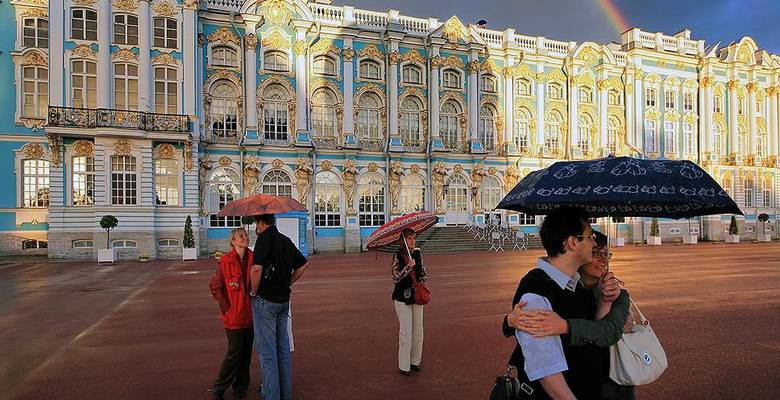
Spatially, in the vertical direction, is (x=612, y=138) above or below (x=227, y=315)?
above

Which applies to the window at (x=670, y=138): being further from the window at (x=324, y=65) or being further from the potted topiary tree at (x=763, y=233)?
the window at (x=324, y=65)

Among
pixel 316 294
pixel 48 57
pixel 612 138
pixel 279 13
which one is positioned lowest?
pixel 316 294

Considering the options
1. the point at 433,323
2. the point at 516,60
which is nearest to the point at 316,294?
the point at 433,323

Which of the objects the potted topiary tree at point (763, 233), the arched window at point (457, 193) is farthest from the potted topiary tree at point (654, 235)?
the arched window at point (457, 193)

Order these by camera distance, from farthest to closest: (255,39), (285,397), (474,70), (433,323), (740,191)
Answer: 1. (740,191)
2. (474,70)
3. (255,39)
4. (433,323)
5. (285,397)

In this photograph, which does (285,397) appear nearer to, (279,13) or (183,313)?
(183,313)

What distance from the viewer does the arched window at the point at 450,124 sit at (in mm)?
34812

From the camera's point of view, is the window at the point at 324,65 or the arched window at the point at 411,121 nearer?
the window at the point at 324,65

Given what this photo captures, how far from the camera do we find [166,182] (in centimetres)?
2684

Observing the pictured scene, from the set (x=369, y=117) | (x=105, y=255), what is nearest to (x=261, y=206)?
(x=105, y=255)

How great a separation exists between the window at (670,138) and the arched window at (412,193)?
22152 millimetres

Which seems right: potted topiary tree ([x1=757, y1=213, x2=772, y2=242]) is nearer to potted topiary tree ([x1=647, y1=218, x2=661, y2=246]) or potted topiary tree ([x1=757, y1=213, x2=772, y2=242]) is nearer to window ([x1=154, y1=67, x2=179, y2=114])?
potted topiary tree ([x1=647, y1=218, x2=661, y2=246])

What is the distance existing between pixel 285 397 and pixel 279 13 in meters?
28.6

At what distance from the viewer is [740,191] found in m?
43.7
